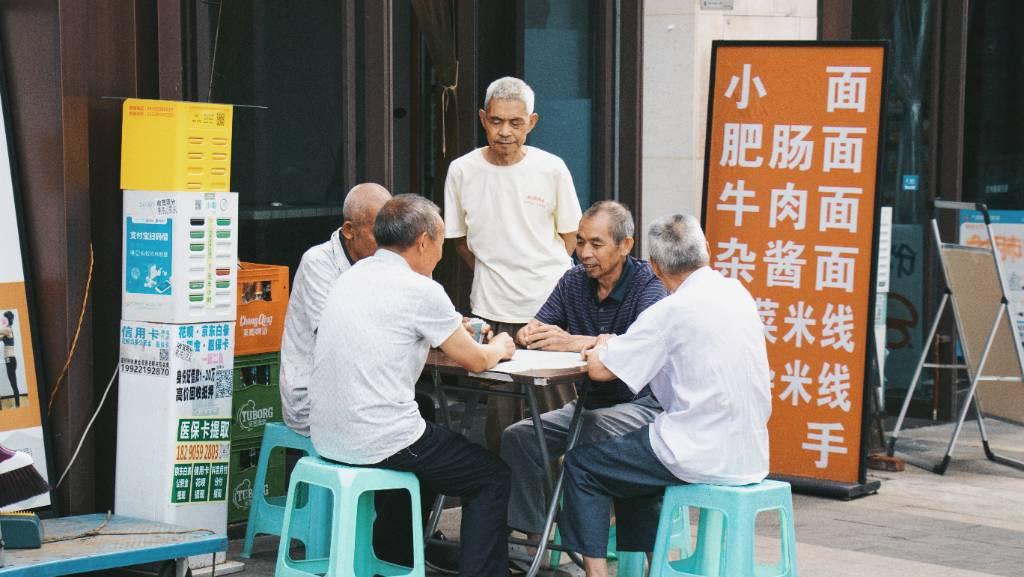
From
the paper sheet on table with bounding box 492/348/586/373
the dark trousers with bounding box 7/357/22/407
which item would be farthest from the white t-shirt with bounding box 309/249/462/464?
the dark trousers with bounding box 7/357/22/407

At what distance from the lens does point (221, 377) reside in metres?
5.37

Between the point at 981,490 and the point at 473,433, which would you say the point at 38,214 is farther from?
the point at 981,490

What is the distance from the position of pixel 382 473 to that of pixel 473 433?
2.65m

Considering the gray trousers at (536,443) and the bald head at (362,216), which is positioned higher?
the bald head at (362,216)

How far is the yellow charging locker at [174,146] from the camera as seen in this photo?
16.9ft

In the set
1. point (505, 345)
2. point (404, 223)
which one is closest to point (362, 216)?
point (404, 223)

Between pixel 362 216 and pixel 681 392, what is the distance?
56.3 inches

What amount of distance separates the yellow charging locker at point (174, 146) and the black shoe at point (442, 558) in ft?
5.16

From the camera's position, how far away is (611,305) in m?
5.52

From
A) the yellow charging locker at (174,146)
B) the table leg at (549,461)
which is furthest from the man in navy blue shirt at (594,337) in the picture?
the yellow charging locker at (174,146)

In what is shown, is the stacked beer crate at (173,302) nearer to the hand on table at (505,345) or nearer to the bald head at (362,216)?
the bald head at (362,216)

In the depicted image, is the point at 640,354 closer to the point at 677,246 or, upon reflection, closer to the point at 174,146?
the point at 677,246

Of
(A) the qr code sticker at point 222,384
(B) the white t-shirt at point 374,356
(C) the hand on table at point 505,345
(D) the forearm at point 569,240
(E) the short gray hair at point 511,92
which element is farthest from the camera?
(D) the forearm at point 569,240

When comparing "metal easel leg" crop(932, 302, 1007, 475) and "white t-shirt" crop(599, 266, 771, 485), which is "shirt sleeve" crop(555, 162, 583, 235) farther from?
"metal easel leg" crop(932, 302, 1007, 475)
